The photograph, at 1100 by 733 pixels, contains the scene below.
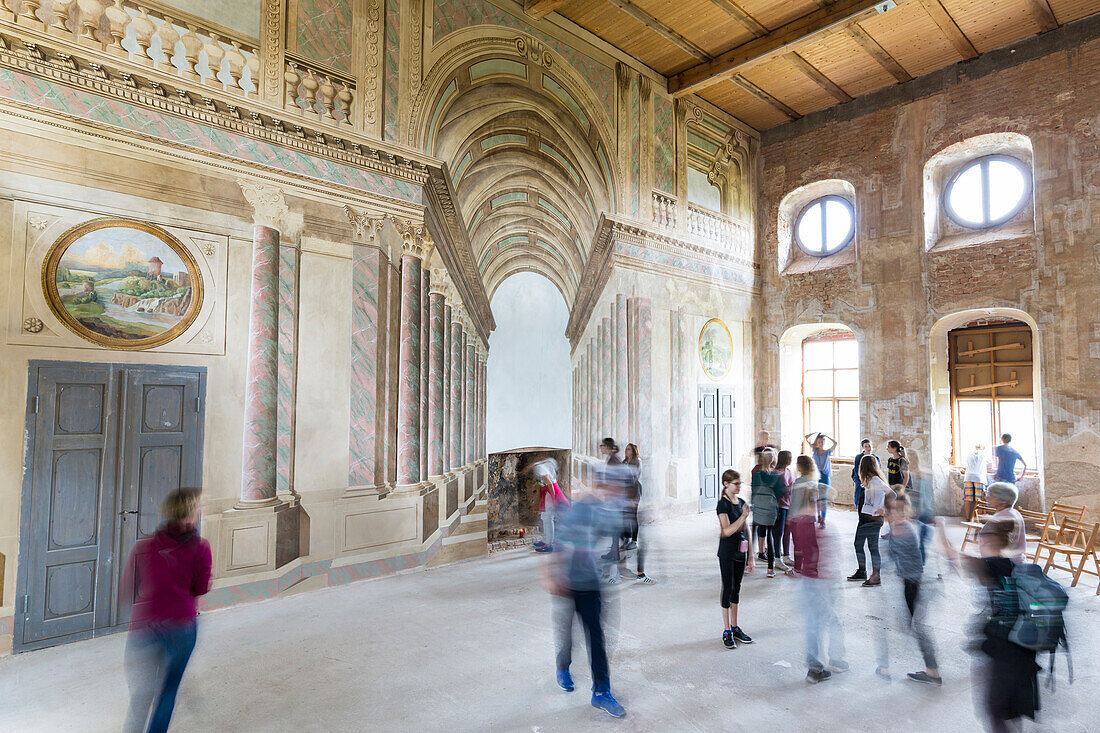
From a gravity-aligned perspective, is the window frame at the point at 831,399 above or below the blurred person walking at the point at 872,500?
above

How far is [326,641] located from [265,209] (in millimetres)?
5145

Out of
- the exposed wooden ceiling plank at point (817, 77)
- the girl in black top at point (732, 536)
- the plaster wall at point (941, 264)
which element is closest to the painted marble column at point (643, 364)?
the plaster wall at point (941, 264)

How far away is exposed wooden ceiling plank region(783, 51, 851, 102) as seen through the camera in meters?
→ 12.5

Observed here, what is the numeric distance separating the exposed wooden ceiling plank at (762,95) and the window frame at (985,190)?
4.08m

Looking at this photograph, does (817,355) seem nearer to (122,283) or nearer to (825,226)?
(825,226)

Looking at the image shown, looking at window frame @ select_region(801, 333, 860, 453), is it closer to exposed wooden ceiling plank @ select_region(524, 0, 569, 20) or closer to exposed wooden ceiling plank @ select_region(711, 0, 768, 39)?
exposed wooden ceiling plank @ select_region(711, 0, 768, 39)

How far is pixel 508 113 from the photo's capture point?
12.4 m

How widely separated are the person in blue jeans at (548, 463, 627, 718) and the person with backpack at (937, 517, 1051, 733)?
7.42 ft

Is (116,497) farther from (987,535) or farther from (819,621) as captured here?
→ (987,535)

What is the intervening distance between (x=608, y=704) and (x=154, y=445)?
554 centimetres

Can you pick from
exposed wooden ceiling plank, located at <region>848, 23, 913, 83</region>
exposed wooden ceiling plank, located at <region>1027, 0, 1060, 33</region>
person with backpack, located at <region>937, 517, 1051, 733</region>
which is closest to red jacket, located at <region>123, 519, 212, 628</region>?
person with backpack, located at <region>937, 517, 1051, 733</region>

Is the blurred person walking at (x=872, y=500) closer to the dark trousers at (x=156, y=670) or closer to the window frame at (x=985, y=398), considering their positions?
the dark trousers at (x=156, y=670)

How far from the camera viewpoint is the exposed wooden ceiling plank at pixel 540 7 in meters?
9.92

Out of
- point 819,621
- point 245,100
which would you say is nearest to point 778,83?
point 245,100
